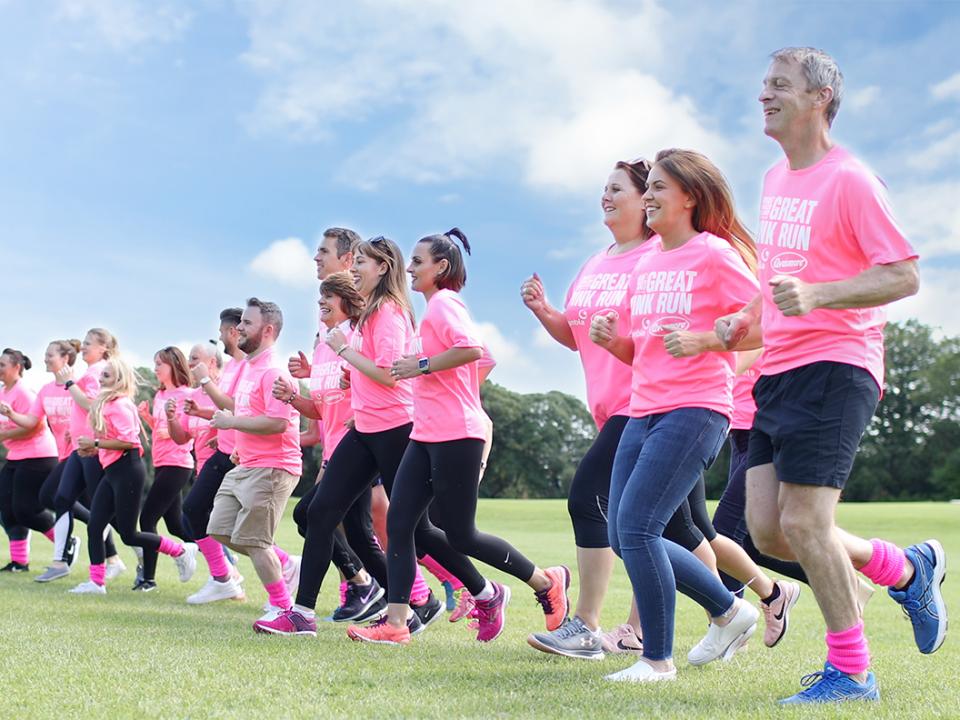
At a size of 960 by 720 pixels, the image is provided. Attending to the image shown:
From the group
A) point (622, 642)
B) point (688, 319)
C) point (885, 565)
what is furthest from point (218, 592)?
point (885, 565)

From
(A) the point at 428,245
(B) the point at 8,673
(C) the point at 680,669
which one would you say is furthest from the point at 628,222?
(B) the point at 8,673

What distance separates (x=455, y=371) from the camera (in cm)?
610

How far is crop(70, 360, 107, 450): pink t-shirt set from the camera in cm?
1092

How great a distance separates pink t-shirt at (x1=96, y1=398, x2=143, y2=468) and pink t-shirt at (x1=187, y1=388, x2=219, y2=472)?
48 centimetres

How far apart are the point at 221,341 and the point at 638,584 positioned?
5.27 m

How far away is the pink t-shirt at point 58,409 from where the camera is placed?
12.1 m

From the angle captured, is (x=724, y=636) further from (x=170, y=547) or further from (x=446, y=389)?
(x=170, y=547)

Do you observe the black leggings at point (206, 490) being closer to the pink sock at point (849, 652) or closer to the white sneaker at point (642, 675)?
the white sneaker at point (642, 675)

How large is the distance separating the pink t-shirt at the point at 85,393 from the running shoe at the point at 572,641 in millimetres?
6944

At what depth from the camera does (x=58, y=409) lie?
484 inches

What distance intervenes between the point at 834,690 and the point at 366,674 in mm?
1976

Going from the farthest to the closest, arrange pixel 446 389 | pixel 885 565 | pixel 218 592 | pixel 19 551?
pixel 19 551 → pixel 218 592 → pixel 446 389 → pixel 885 565

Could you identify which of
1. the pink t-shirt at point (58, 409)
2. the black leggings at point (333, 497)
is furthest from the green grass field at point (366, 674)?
the pink t-shirt at point (58, 409)

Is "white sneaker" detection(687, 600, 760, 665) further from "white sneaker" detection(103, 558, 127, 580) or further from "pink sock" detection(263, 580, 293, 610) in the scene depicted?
"white sneaker" detection(103, 558, 127, 580)
